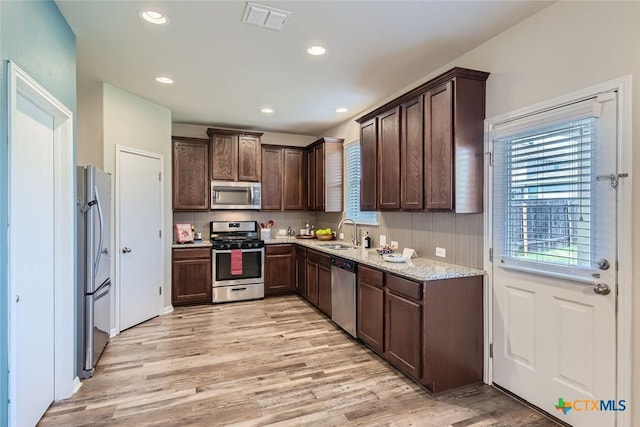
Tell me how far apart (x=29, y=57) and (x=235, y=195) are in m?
3.52

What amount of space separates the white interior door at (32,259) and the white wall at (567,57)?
10.5 feet

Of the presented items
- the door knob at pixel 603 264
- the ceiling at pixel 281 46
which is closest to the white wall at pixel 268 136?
the ceiling at pixel 281 46

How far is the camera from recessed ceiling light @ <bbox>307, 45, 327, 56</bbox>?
109 inches

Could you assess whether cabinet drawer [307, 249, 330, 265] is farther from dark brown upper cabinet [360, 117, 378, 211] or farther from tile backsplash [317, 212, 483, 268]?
dark brown upper cabinet [360, 117, 378, 211]

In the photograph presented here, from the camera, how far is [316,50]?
9.22 feet

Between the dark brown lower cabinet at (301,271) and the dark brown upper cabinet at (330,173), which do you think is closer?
the dark brown lower cabinet at (301,271)

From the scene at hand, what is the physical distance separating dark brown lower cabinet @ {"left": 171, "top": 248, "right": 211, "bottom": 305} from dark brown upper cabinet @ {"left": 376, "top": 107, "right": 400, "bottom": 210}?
281cm

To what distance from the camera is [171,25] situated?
245 centimetres

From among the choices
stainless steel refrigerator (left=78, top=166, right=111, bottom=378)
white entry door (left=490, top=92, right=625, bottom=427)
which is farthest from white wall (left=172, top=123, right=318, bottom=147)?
white entry door (left=490, top=92, right=625, bottom=427)

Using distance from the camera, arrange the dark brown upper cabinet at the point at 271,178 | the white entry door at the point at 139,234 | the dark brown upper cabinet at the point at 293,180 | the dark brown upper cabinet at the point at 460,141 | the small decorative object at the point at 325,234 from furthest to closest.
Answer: the dark brown upper cabinet at the point at 293,180, the dark brown upper cabinet at the point at 271,178, the small decorative object at the point at 325,234, the white entry door at the point at 139,234, the dark brown upper cabinet at the point at 460,141

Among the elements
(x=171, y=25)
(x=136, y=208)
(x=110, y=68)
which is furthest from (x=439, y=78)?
(x=136, y=208)

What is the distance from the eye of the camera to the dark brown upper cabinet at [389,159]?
3.27 m

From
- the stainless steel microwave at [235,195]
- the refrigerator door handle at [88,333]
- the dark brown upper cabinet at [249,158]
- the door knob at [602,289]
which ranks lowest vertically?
the refrigerator door handle at [88,333]

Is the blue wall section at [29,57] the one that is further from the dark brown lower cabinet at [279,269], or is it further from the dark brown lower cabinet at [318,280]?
the dark brown lower cabinet at [279,269]
